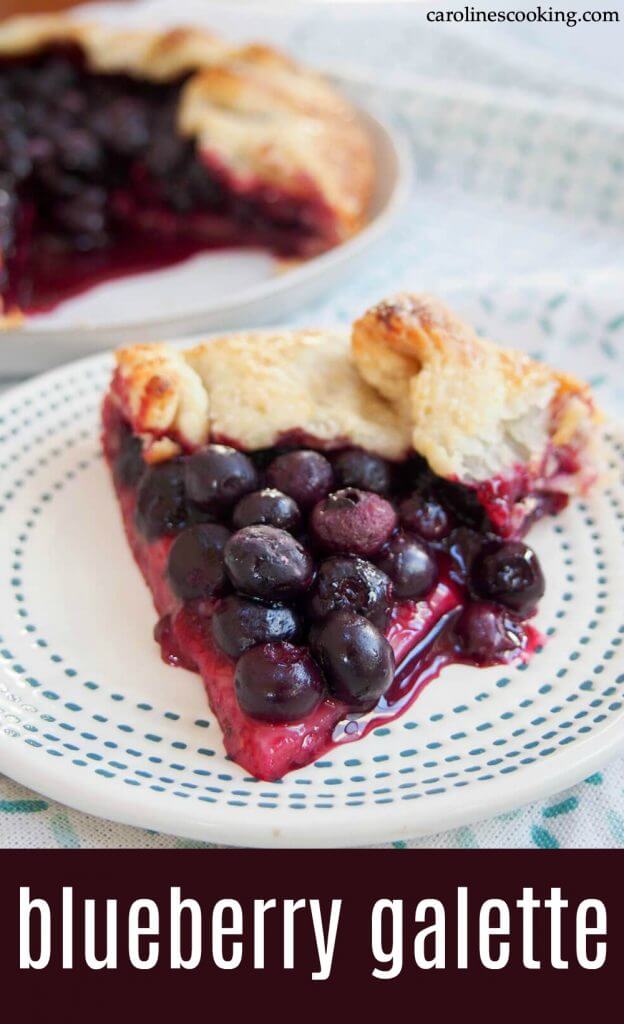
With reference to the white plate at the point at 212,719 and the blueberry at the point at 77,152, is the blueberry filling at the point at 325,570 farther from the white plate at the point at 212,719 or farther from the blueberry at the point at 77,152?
the blueberry at the point at 77,152

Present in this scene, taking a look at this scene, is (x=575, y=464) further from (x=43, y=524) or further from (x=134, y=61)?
(x=134, y=61)

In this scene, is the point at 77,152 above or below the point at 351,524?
below

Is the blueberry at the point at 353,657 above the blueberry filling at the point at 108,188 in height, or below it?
above

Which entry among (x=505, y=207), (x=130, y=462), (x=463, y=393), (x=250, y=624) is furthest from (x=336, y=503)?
(x=505, y=207)

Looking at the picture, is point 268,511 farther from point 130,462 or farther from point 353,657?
point 130,462

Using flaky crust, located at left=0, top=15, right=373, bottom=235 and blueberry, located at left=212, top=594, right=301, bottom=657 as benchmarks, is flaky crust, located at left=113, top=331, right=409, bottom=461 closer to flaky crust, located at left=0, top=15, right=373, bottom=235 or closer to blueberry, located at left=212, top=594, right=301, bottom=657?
blueberry, located at left=212, top=594, right=301, bottom=657

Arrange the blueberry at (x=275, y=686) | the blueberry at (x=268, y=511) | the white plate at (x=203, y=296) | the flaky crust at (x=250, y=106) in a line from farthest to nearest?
the flaky crust at (x=250, y=106)
the white plate at (x=203, y=296)
the blueberry at (x=268, y=511)
the blueberry at (x=275, y=686)

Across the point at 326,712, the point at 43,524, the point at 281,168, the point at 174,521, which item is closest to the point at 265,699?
the point at 326,712

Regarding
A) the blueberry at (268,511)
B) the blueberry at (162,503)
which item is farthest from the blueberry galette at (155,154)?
the blueberry at (268,511)
